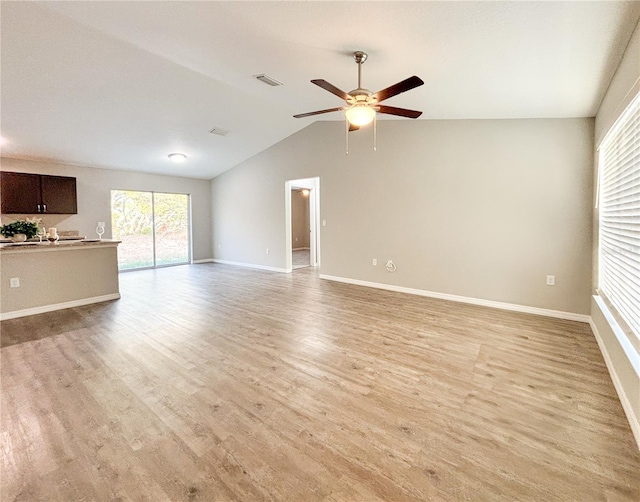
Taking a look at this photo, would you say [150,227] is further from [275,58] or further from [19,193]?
[275,58]

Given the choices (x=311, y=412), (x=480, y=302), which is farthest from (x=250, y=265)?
(x=311, y=412)

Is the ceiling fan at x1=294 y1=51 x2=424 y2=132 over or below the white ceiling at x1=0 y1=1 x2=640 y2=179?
below

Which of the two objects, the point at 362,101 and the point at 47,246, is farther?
the point at 47,246

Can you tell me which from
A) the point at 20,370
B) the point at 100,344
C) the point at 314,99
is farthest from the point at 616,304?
the point at 20,370

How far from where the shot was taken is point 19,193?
568 centimetres

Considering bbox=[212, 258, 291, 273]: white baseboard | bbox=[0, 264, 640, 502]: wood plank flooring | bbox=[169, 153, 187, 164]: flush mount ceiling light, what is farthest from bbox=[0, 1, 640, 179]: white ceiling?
bbox=[212, 258, 291, 273]: white baseboard

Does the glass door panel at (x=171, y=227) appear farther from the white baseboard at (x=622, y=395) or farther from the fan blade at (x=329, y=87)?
the white baseboard at (x=622, y=395)

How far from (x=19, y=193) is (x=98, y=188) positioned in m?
1.40

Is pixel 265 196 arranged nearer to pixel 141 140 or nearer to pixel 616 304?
pixel 141 140

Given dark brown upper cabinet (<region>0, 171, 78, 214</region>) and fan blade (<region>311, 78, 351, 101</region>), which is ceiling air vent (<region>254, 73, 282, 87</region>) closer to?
fan blade (<region>311, 78, 351, 101</region>)

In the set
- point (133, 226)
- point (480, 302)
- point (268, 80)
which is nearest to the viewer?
point (268, 80)

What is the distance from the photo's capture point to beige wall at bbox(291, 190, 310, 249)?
11461 mm

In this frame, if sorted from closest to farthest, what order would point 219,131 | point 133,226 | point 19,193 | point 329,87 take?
point 329,87 → point 19,193 → point 219,131 → point 133,226

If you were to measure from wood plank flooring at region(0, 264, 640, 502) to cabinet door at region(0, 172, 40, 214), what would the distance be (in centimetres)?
318
